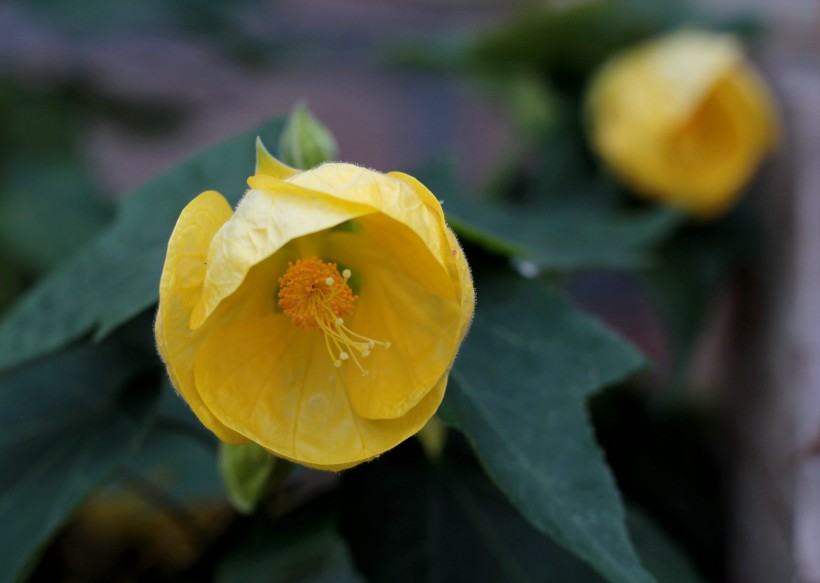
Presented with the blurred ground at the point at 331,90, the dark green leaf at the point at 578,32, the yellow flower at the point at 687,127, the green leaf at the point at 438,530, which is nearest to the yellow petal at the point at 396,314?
the green leaf at the point at 438,530

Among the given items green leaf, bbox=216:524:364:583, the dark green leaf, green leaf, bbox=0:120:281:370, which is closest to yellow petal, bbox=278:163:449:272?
green leaf, bbox=0:120:281:370

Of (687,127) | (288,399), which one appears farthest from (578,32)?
(288,399)

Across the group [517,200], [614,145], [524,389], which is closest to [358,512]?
[524,389]

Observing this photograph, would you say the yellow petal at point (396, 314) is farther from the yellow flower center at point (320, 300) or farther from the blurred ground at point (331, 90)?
the blurred ground at point (331, 90)

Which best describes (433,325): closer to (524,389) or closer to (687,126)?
(524,389)

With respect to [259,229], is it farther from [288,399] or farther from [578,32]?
[578,32]
